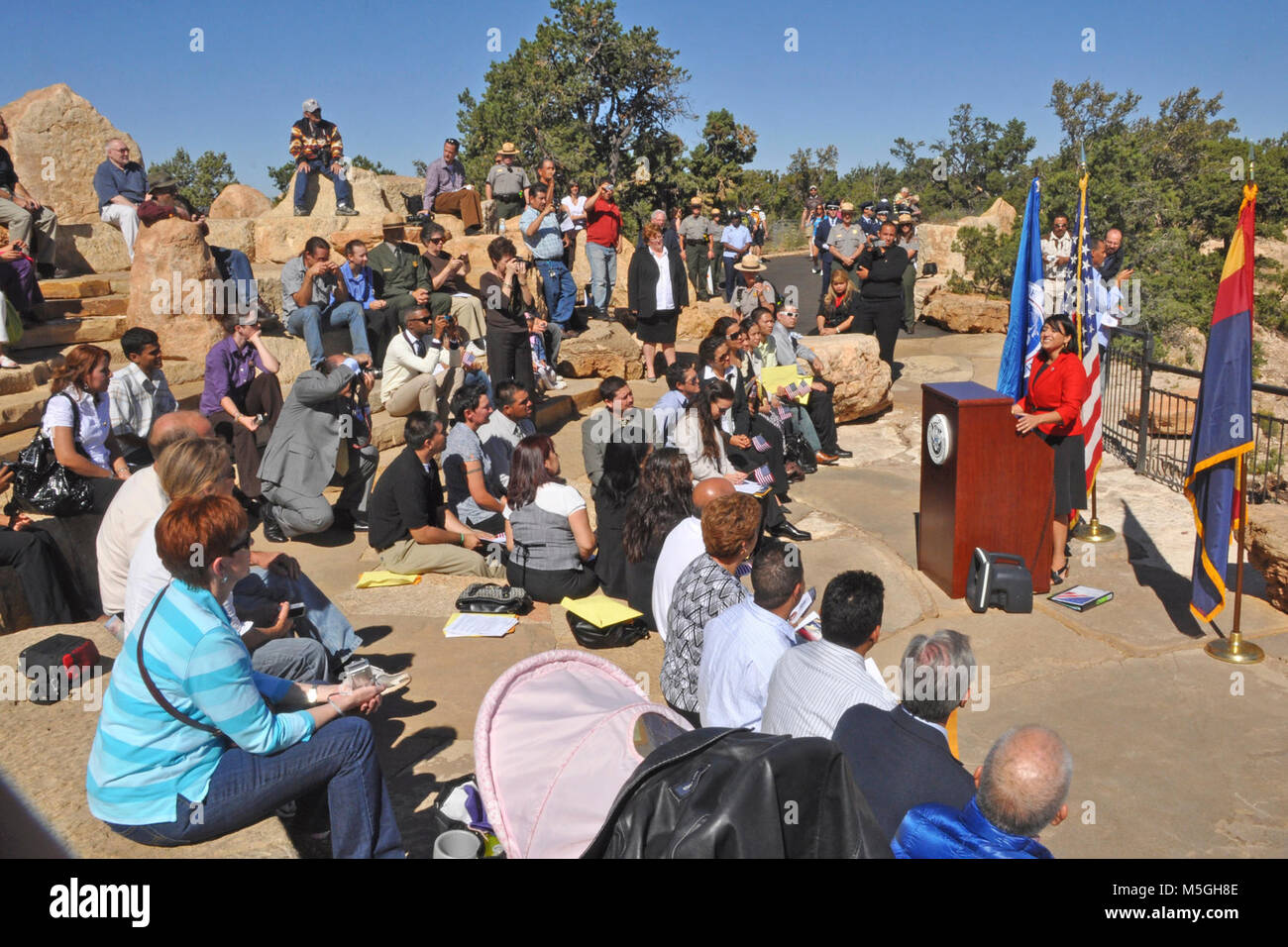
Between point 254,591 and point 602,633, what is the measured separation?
212cm

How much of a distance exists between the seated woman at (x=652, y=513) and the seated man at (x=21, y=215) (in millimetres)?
8146

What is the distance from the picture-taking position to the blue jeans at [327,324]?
31.2 ft

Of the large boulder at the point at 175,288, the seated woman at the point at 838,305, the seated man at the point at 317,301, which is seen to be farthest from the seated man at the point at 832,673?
the seated woman at the point at 838,305

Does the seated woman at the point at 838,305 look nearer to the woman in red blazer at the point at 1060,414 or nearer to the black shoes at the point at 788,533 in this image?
the black shoes at the point at 788,533

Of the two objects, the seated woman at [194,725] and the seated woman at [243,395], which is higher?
the seated woman at [243,395]

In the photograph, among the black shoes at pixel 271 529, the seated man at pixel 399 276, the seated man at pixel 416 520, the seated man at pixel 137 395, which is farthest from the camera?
the seated man at pixel 399 276

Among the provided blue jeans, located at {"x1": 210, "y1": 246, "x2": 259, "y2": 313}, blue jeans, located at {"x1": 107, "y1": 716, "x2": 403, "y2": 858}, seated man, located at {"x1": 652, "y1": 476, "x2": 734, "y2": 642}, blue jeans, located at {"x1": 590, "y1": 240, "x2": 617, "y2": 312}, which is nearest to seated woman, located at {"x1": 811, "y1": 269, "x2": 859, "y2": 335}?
blue jeans, located at {"x1": 590, "y1": 240, "x2": 617, "y2": 312}

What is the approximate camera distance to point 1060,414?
6.68 m

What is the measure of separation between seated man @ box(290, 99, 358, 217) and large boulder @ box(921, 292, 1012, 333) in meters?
9.50

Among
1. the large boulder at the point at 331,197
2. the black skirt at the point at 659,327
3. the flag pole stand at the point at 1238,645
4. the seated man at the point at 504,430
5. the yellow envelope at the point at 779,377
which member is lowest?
the flag pole stand at the point at 1238,645

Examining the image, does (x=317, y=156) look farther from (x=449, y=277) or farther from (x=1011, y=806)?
(x=1011, y=806)

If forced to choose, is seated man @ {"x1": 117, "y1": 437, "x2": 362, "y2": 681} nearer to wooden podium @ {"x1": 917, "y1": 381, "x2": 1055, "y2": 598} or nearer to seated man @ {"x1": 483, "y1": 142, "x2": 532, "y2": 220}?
wooden podium @ {"x1": 917, "y1": 381, "x2": 1055, "y2": 598}

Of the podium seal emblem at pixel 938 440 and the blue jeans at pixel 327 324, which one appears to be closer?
the podium seal emblem at pixel 938 440
